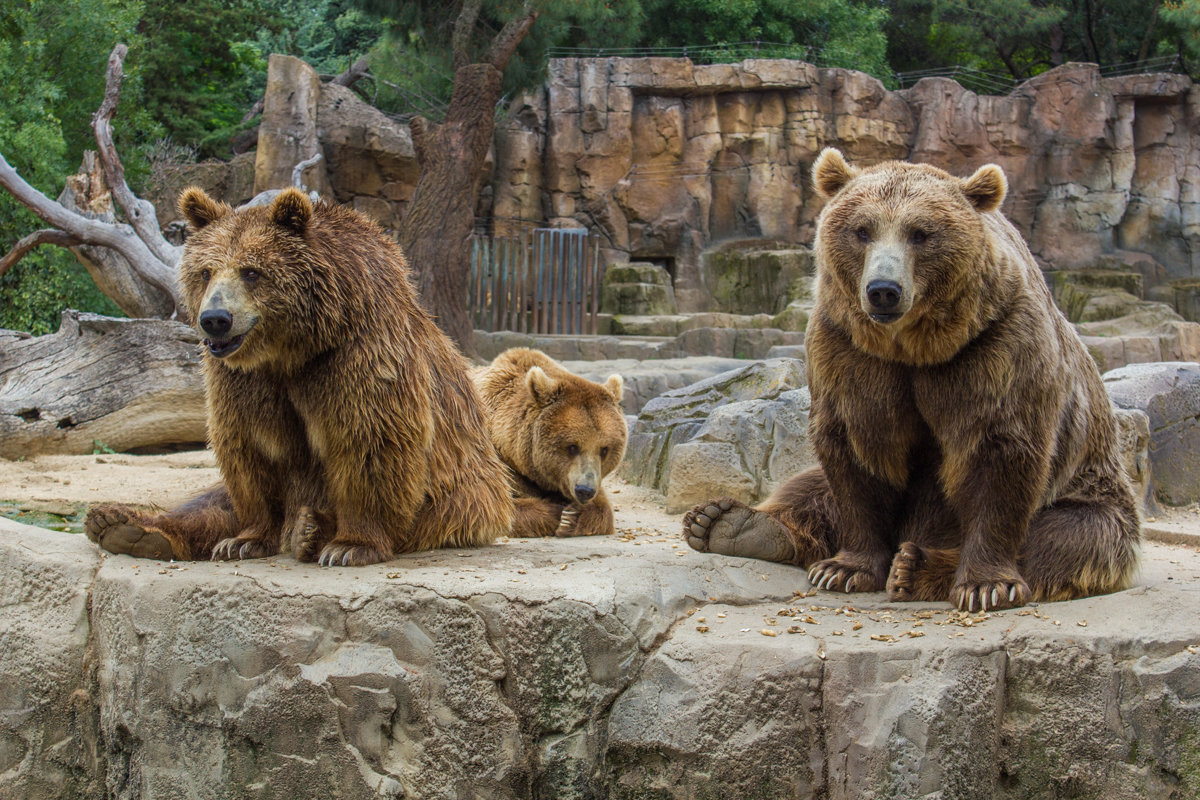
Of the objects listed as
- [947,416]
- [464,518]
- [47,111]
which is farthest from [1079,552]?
[47,111]

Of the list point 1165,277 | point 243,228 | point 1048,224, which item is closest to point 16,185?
point 243,228

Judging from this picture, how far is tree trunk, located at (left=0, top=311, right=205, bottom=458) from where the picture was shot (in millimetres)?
7777

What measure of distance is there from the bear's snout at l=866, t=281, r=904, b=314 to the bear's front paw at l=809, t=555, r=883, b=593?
104 centimetres

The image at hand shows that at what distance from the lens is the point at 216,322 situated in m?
3.31

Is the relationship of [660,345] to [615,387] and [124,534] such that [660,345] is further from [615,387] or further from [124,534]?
[124,534]

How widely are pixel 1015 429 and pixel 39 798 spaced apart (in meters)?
3.53

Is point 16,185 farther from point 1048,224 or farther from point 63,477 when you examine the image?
point 1048,224

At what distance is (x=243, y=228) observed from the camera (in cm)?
355

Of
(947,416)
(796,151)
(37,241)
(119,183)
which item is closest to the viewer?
(947,416)

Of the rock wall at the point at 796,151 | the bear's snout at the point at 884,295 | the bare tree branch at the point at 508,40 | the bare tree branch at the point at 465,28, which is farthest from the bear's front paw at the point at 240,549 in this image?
the rock wall at the point at 796,151

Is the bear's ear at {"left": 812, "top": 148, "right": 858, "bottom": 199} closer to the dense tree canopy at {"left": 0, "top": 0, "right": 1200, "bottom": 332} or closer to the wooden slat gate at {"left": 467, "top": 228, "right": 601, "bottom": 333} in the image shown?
the dense tree canopy at {"left": 0, "top": 0, "right": 1200, "bottom": 332}

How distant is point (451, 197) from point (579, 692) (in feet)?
31.9

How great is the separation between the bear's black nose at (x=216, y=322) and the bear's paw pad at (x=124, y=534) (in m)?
0.75

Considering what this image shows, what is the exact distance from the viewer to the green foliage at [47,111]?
46.0ft
